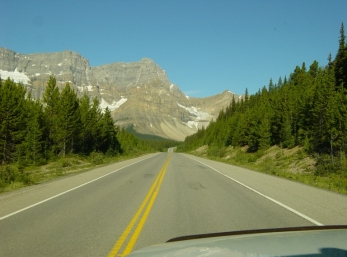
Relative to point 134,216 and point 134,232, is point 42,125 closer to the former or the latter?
point 134,216

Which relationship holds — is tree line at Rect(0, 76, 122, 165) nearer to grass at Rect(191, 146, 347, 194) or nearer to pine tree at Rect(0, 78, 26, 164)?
pine tree at Rect(0, 78, 26, 164)

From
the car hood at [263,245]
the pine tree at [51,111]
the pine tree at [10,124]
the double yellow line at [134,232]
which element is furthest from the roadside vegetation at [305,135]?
the pine tree at [10,124]

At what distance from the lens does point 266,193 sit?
537 inches

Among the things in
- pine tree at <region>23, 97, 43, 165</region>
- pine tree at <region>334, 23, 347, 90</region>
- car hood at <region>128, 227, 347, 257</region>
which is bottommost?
car hood at <region>128, 227, 347, 257</region>

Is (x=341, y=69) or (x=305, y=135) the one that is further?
(x=341, y=69)

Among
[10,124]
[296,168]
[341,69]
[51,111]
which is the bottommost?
[296,168]

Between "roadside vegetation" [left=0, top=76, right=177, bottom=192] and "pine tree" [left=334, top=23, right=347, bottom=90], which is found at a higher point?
"pine tree" [left=334, top=23, right=347, bottom=90]

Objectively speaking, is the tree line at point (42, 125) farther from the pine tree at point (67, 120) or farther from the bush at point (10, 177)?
the bush at point (10, 177)

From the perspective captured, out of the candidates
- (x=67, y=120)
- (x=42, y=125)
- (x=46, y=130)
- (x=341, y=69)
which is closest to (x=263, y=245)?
(x=42, y=125)

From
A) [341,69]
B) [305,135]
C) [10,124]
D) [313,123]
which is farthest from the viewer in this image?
[341,69]

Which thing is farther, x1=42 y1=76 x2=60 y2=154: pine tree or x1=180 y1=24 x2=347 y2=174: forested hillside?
x1=42 y1=76 x2=60 y2=154: pine tree

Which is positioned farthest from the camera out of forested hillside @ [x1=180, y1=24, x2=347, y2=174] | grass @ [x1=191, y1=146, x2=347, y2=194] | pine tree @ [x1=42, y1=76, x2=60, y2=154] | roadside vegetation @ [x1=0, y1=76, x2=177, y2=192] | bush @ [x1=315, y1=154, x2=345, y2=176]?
pine tree @ [x1=42, y1=76, x2=60, y2=154]

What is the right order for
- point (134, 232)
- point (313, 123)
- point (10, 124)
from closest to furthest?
point (134, 232), point (10, 124), point (313, 123)

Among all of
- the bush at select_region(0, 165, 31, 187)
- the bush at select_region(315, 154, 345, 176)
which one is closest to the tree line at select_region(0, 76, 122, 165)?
the bush at select_region(0, 165, 31, 187)
